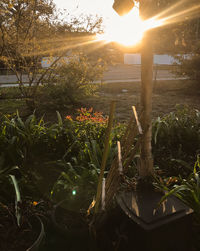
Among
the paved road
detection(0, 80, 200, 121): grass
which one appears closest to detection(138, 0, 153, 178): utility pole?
detection(0, 80, 200, 121): grass

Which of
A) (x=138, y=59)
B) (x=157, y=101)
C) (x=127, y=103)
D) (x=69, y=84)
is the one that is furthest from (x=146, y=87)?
(x=138, y=59)

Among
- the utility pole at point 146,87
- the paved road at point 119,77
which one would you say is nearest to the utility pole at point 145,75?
the utility pole at point 146,87

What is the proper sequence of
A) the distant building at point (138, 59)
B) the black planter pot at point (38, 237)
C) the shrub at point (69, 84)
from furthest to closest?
the distant building at point (138, 59), the shrub at point (69, 84), the black planter pot at point (38, 237)

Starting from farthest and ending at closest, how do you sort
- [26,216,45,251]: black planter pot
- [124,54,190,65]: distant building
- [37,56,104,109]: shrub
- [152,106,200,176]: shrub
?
[124,54,190,65]: distant building, [37,56,104,109]: shrub, [152,106,200,176]: shrub, [26,216,45,251]: black planter pot

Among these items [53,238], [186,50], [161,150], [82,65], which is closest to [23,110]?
[82,65]

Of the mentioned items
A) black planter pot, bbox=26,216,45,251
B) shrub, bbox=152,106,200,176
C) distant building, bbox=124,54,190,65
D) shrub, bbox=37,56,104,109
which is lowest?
black planter pot, bbox=26,216,45,251

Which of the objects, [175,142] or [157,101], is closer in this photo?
[175,142]

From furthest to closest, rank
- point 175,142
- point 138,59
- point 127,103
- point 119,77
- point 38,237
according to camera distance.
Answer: point 138,59, point 119,77, point 127,103, point 175,142, point 38,237

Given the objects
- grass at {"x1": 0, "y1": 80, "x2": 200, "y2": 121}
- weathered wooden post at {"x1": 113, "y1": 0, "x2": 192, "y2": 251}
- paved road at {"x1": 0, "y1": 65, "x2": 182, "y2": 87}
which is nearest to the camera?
weathered wooden post at {"x1": 113, "y1": 0, "x2": 192, "y2": 251}

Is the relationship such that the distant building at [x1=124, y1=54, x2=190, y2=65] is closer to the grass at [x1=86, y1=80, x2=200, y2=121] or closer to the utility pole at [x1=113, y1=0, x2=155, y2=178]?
the grass at [x1=86, y1=80, x2=200, y2=121]

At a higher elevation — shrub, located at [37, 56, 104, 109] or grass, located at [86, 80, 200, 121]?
shrub, located at [37, 56, 104, 109]

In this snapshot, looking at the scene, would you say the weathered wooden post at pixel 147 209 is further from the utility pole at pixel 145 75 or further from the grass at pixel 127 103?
the grass at pixel 127 103

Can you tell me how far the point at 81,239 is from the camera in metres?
2.02

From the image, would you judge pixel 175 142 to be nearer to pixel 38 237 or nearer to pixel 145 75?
pixel 145 75
